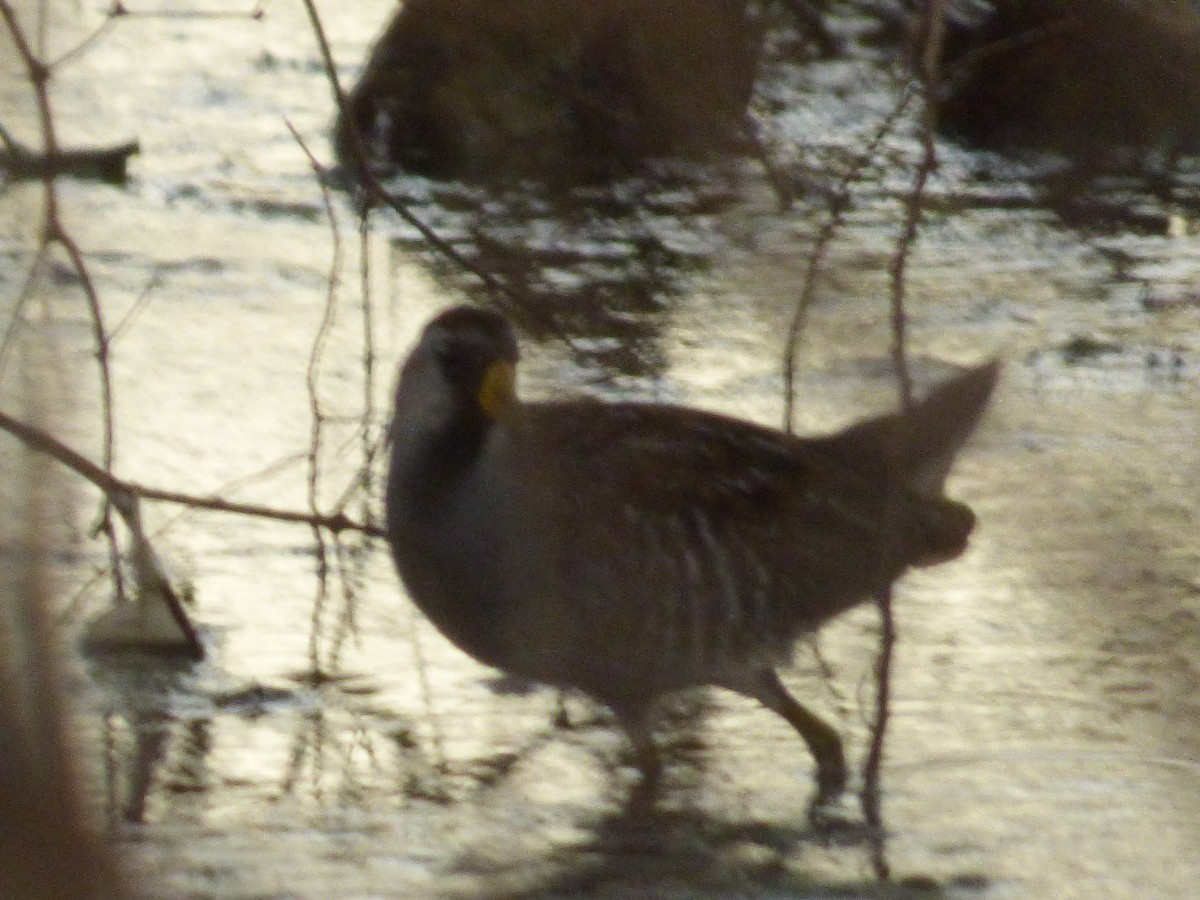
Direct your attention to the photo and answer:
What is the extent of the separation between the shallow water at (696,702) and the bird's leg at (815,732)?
61mm

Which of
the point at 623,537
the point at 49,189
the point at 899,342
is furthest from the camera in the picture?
the point at 623,537

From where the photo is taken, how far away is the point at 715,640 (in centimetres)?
423

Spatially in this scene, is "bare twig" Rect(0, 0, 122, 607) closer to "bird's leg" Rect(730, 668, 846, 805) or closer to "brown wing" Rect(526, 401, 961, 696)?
"brown wing" Rect(526, 401, 961, 696)

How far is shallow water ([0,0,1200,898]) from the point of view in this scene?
377 cm

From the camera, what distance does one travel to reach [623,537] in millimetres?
4164

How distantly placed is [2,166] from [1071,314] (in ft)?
16.6

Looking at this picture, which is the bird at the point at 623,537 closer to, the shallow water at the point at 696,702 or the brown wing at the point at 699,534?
the brown wing at the point at 699,534

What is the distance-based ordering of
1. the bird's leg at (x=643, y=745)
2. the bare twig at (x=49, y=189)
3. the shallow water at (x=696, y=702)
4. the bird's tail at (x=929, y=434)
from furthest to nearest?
the bird's tail at (x=929, y=434)
the bird's leg at (x=643, y=745)
the shallow water at (x=696, y=702)
the bare twig at (x=49, y=189)

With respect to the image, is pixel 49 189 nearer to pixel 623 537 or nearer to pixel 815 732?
pixel 623 537

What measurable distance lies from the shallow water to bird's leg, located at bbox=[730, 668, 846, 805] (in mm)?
61

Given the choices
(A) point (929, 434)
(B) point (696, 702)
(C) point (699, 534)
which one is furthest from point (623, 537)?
(A) point (929, 434)

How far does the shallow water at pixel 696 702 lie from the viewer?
3771 mm

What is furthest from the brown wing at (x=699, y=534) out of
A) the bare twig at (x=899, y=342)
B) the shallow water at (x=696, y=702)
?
the shallow water at (x=696, y=702)

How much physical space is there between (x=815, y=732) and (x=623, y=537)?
0.56 m
